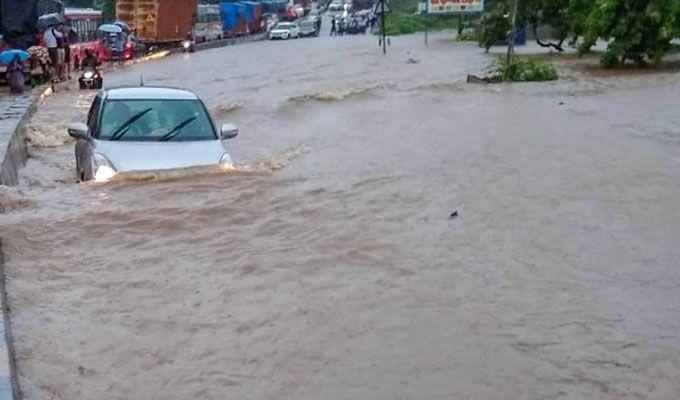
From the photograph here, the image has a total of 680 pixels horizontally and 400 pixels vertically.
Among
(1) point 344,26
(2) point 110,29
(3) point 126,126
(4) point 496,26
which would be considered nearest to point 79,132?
(3) point 126,126

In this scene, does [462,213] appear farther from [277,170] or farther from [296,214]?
[277,170]

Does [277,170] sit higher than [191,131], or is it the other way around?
[191,131]

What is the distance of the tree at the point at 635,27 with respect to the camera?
2470 centimetres

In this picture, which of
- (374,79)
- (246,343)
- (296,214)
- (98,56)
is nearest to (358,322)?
(246,343)

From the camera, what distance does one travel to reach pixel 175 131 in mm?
10859

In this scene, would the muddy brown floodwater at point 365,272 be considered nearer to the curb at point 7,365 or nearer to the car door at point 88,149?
the curb at point 7,365

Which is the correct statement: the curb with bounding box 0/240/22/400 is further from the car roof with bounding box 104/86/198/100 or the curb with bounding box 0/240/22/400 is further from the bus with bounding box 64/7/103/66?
the bus with bounding box 64/7/103/66

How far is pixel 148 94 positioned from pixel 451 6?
108 ft

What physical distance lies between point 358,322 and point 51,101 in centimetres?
1720

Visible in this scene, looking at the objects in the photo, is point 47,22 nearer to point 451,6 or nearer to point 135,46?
point 135,46

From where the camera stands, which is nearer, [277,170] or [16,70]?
[277,170]

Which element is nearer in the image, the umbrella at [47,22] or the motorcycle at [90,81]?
the motorcycle at [90,81]

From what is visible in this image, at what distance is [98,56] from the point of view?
35875 millimetres

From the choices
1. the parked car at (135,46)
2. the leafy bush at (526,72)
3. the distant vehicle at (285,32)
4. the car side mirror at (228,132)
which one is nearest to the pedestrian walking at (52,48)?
the leafy bush at (526,72)
